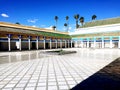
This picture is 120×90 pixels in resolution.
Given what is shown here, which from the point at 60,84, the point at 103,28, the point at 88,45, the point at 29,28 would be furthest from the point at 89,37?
the point at 60,84

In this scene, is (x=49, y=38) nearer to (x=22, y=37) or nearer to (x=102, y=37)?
(x=22, y=37)

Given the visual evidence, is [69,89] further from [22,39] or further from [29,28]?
[29,28]

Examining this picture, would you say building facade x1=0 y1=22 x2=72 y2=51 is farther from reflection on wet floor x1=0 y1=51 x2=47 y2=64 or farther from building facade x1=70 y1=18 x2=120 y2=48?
reflection on wet floor x1=0 y1=51 x2=47 y2=64

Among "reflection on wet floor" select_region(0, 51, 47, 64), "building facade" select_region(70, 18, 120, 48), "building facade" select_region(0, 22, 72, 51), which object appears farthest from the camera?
"building facade" select_region(70, 18, 120, 48)

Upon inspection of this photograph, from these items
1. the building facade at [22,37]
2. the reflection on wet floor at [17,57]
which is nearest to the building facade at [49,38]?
the building facade at [22,37]

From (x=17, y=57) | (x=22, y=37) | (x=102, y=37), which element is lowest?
(x=17, y=57)

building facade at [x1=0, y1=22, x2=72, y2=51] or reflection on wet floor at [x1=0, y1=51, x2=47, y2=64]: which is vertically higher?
building facade at [x1=0, y1=22, x2=72, y2=51]

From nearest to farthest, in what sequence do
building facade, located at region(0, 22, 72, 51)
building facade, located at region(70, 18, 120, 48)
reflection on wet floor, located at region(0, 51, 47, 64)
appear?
reflection on wet floor, located at region(0, 51, 47, 64), building facade, located at region(0, 22, 72, 51), building facade, located at region(70, 18, 120, 48)

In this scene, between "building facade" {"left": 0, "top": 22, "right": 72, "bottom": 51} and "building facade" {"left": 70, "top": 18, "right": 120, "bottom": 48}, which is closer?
"building facade" {"left": 0, "top": 22, "right": 72, "bottom": 51}

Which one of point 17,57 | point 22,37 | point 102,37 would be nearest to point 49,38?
point 22,37

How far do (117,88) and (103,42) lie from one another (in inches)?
1673

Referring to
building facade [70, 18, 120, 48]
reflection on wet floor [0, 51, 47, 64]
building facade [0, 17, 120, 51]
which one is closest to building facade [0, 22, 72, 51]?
building facade [0, 17, 120, 51]

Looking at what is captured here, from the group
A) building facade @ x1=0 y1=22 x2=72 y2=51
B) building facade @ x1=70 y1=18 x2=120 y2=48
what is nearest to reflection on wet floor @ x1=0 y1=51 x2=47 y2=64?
building facade @ x1=0 y1=22 x2=72 y2=51

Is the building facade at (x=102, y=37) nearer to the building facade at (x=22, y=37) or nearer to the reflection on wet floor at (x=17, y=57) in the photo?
the building facade at (x=22, y=37)
